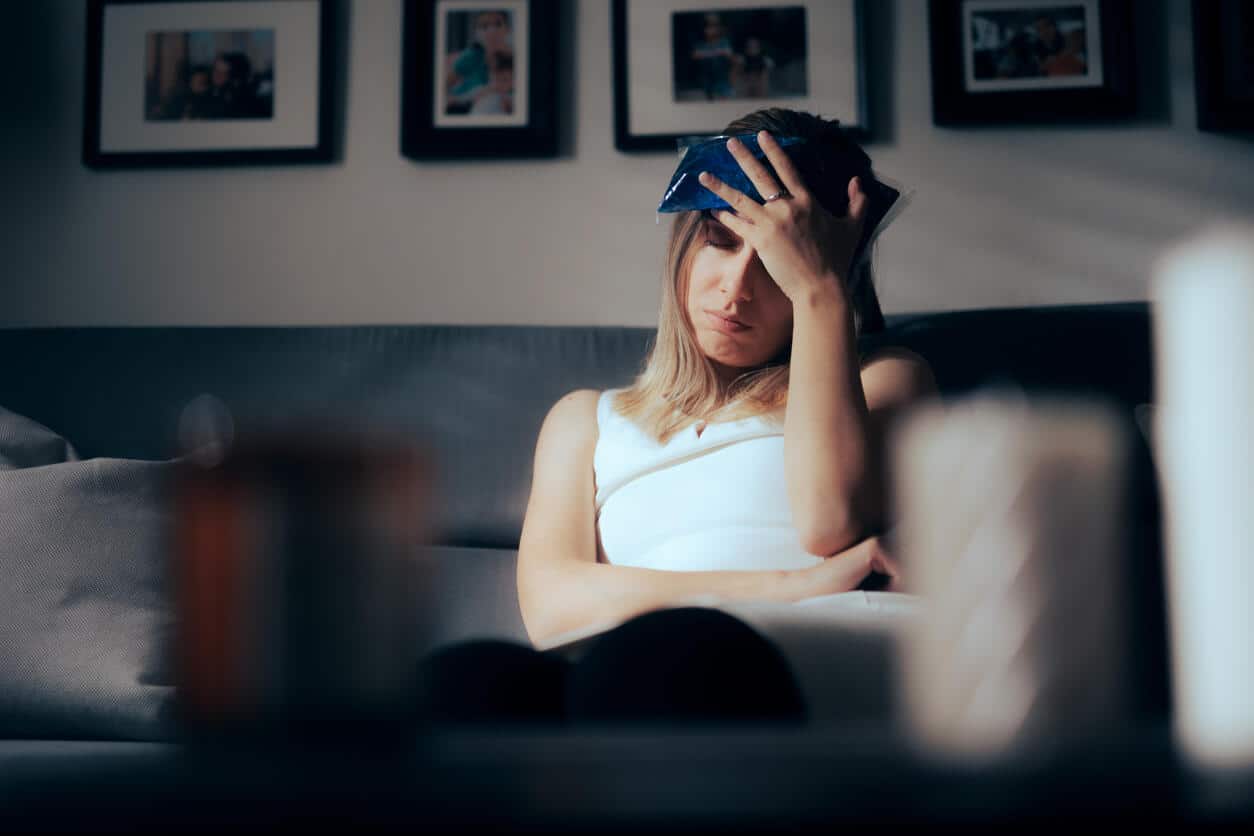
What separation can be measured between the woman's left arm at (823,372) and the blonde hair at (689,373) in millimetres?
61

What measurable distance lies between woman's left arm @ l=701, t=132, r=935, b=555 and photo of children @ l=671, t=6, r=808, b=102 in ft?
2.13

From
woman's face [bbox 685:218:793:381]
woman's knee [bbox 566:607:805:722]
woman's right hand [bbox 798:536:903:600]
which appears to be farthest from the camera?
woman's face [bbox 685:218:793:381]

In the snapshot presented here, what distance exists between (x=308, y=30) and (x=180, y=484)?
172cm

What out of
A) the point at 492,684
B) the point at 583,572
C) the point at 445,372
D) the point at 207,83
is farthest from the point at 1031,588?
the point at 207,83

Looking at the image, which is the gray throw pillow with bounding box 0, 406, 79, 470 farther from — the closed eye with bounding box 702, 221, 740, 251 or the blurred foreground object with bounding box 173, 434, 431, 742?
the blurred foreground object with bounding box 173, 434, 431, 742

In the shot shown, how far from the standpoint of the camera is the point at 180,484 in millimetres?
260

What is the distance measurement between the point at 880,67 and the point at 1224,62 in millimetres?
545

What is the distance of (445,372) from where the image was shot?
1.49m

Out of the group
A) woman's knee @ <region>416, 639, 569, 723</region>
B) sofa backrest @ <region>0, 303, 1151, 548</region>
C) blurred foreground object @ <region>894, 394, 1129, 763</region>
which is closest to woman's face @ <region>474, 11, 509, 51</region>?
sofa backrest @ <region>0, 303, 1151, 548</region>

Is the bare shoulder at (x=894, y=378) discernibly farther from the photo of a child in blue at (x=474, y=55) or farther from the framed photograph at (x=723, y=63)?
the photo of a child in blue at (x=474, y=55)

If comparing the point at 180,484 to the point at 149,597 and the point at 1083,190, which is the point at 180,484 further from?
the point at 1083,190

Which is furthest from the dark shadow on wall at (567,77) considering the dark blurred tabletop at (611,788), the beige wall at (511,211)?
the dark blurred tabletop at (611,788)

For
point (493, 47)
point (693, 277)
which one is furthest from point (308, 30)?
point (693, 277)

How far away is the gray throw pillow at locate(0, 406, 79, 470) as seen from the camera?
4.18ft
